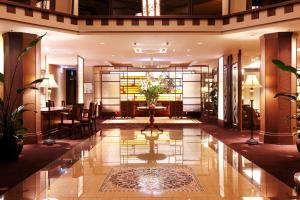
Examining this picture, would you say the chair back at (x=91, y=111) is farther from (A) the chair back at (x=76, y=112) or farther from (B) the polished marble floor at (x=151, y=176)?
(B) the polished marble floor at (x=151, y=176)

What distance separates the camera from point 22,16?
25.4 ft

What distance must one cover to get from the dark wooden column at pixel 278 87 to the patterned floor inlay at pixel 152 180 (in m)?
3.83

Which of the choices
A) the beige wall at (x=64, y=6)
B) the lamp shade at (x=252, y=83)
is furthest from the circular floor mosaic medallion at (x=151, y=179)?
the beige wall at (x=64, y=6)

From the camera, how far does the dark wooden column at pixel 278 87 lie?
8609mm

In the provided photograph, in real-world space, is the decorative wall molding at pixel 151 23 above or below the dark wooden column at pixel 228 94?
above

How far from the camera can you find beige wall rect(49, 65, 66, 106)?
17.6 metres

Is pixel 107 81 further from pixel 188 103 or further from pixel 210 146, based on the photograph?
pixel 210 146

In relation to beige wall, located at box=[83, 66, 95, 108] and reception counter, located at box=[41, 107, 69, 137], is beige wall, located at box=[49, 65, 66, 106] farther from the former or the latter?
reception counter, located at box=[41, 107, 69, 137]

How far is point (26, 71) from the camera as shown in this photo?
341 inches

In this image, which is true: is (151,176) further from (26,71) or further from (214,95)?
(214,95)

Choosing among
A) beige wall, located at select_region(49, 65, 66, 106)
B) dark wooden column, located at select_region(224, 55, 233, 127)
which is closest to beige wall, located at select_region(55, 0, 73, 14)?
dark wooden column, located at select_region(224, 55, 233, 127)

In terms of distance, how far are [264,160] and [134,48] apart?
664 cm

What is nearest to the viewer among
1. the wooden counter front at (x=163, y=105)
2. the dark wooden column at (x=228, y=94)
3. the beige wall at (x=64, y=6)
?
the beige wall at (x=64, y=6)

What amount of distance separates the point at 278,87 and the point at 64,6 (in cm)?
602
